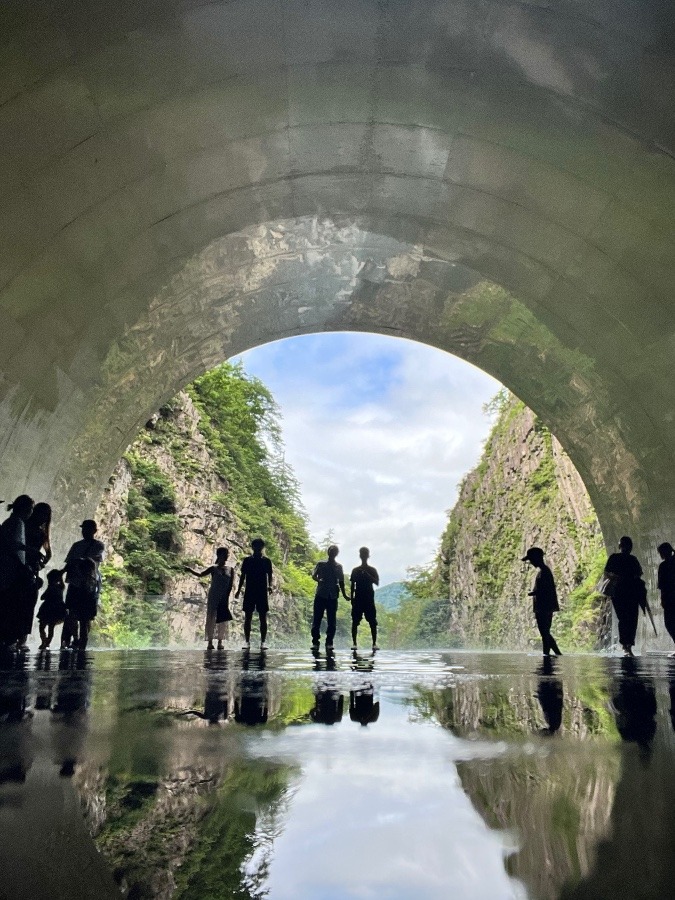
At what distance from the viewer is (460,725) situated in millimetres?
3129

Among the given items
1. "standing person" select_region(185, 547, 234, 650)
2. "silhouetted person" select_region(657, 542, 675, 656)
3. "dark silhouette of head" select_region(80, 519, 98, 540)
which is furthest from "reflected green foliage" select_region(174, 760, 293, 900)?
"standing person" select_region(185, 547, 234, 650)

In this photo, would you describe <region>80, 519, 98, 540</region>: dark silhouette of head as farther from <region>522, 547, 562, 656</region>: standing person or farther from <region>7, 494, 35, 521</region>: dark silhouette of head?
<region>522, 547, 562, 656</region>: standing person

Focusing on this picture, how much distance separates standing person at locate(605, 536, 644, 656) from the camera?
11562 millimetres

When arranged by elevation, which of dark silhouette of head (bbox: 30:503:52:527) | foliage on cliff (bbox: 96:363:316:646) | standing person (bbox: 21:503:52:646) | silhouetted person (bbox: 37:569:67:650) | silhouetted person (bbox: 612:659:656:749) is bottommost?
silhouetted person (bbox: 612:659:656:749)

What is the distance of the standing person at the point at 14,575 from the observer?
7.92 metres

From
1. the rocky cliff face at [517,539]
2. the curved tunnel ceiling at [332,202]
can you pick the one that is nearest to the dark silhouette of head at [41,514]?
the curved tunnel ceiling at [332,202]

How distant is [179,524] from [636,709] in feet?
79.5

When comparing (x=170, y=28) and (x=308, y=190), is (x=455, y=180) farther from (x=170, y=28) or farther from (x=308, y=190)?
(x=170, y=28)

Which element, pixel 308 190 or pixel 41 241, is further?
pixel 308 190

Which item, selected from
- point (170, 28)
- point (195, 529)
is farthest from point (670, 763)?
point (195, 529)

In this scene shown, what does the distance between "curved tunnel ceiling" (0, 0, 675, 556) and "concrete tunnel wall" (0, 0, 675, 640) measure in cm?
3

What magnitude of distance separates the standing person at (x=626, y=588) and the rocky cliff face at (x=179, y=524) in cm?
1217

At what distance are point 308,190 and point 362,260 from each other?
80.2 inches

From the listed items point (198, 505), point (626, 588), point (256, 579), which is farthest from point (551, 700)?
point (198, 505)
